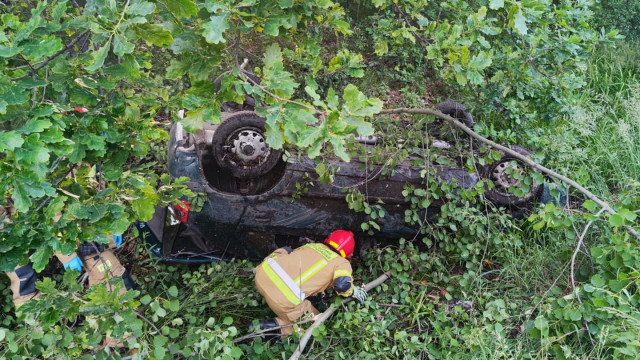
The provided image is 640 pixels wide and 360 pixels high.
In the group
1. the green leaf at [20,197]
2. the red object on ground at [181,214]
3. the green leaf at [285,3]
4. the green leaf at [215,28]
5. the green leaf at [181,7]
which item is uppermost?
the green leaf at [181,7]

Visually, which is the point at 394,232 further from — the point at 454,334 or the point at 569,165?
the point at 569,165

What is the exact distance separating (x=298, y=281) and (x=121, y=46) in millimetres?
2177

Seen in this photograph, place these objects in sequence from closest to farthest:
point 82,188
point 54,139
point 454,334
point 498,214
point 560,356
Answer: point 54,139 → point 82,188 → point 560,356 → point 454,334 → point 498,214

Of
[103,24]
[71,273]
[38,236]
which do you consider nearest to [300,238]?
[71,273]

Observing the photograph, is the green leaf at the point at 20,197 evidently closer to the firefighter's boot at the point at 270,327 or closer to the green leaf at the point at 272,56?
the green leaf at the point at 272,56

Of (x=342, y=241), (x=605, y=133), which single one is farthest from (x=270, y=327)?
(x=605, y=133)

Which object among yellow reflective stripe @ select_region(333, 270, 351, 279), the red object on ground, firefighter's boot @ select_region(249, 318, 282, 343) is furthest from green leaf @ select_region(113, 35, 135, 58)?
firefighter's boot @ select_region(249, 318, 282, 343)

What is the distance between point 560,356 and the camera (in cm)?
257

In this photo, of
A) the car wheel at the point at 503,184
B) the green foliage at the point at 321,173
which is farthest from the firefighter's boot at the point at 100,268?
the car wheel at the point at 503,184

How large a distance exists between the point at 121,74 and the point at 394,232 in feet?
8.62

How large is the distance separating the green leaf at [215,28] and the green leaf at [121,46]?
0.85 feet

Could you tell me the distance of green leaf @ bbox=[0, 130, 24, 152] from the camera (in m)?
1.43

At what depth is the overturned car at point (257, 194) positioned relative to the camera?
11.4 ft

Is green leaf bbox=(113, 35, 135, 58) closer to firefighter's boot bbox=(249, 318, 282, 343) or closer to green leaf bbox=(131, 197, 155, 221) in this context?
green leaf bbox=(131, 197, 155, 221)
